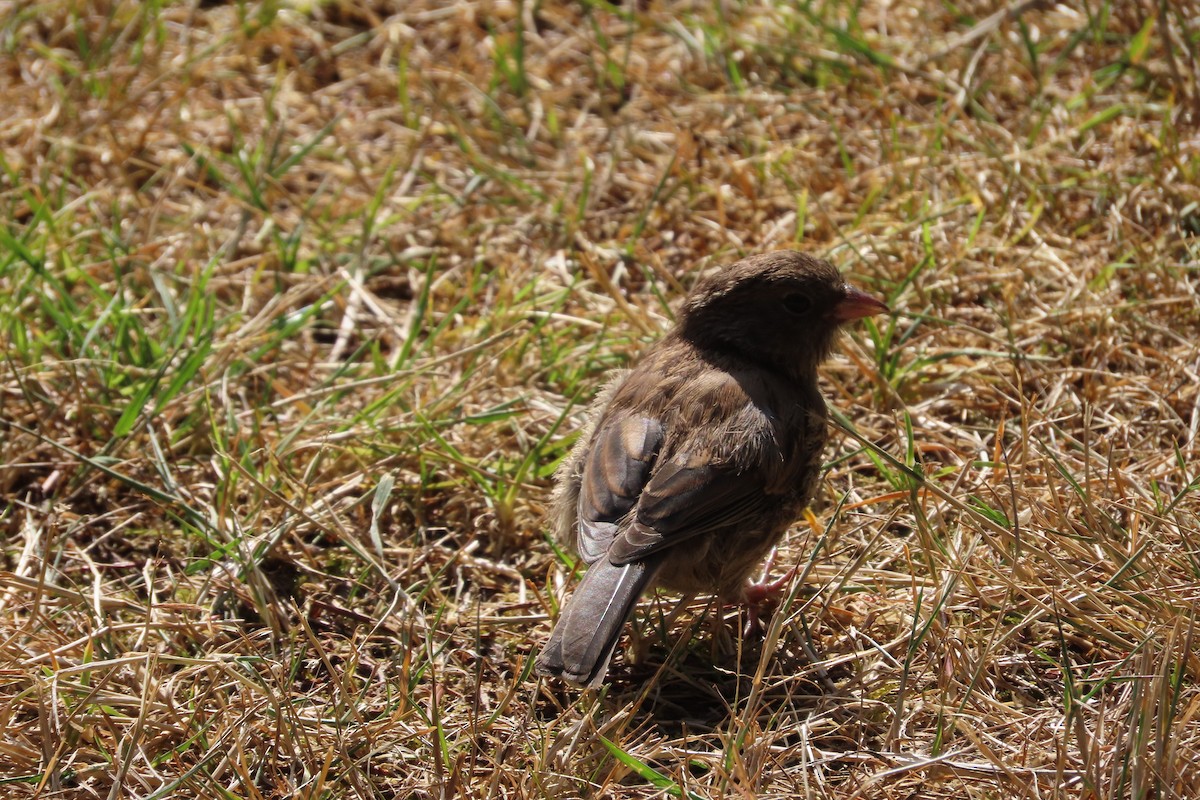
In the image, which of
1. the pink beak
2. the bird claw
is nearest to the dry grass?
the bird claw

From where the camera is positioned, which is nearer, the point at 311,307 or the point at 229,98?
the point at 311,307

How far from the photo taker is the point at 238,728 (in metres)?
3.19

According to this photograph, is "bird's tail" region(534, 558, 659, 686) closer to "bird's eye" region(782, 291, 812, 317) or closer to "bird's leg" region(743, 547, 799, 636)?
"bird's leg" region(743, 547, 799, 636)

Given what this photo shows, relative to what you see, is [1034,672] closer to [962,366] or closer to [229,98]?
[962,366]

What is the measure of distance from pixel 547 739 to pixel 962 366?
2.17m

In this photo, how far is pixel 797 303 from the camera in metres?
4.12

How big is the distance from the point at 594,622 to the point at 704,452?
63 centimetres

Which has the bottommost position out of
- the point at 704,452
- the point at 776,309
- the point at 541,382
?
the point at 541,382

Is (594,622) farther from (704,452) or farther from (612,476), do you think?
(704,452)

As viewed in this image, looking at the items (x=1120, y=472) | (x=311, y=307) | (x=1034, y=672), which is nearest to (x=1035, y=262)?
(x=1120, y=472)

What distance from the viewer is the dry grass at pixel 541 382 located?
322 cm

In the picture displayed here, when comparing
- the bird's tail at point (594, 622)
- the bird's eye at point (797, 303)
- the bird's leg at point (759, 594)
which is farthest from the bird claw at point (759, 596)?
the bird's eye at point (797, 303)

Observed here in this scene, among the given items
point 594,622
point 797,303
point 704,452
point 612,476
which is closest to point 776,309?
point 797,303

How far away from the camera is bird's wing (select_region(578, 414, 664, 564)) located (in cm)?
349
